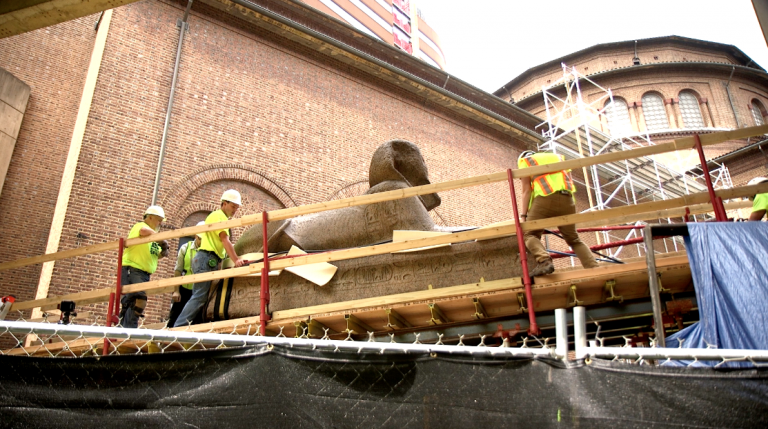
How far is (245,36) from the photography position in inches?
529

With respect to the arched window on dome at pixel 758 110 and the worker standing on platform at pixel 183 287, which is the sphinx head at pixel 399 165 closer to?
the worker standing on platform at pixel 183 287

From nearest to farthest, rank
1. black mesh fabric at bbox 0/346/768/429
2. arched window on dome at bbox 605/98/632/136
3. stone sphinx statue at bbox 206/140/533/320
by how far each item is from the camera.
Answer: black mesh fabric at bbox 0/346/768/429 < stone sphinx statue at bbox 206/140/533/320 < arched window on dome at bbox 605/98/632/136

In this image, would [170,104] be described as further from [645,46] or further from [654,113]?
[645,46]

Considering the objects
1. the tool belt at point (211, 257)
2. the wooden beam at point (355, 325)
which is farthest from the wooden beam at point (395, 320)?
the tool belt at point (211, 257)

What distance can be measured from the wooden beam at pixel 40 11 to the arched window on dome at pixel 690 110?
2818cm

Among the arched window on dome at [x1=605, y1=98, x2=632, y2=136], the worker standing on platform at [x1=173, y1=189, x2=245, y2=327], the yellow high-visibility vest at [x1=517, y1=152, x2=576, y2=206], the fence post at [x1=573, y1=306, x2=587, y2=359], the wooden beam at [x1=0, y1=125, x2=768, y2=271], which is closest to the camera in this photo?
the fence post at [x1=573, y1=306, x2=587, y2=359]

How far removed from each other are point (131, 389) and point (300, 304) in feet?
10.8

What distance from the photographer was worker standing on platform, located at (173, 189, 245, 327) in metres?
6.28

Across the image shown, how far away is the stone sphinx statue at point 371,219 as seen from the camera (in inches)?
257

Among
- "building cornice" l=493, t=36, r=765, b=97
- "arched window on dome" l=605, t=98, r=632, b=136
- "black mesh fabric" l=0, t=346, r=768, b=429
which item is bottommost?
"black mesh fabric" l=0, t=346, r=768, b=429

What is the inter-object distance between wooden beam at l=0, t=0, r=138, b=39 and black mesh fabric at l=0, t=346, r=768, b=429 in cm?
342

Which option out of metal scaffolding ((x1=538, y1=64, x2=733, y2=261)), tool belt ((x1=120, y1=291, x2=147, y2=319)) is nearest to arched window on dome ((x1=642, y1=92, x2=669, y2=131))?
metal scaffolding ((x1=538, y1=64, x2=733, y2=261))

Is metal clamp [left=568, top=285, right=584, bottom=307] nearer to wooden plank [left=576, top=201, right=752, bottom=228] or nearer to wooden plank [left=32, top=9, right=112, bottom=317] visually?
wooden plank [left=576, top=201, right=752, bottom=228]

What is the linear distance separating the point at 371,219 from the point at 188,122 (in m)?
6.49
